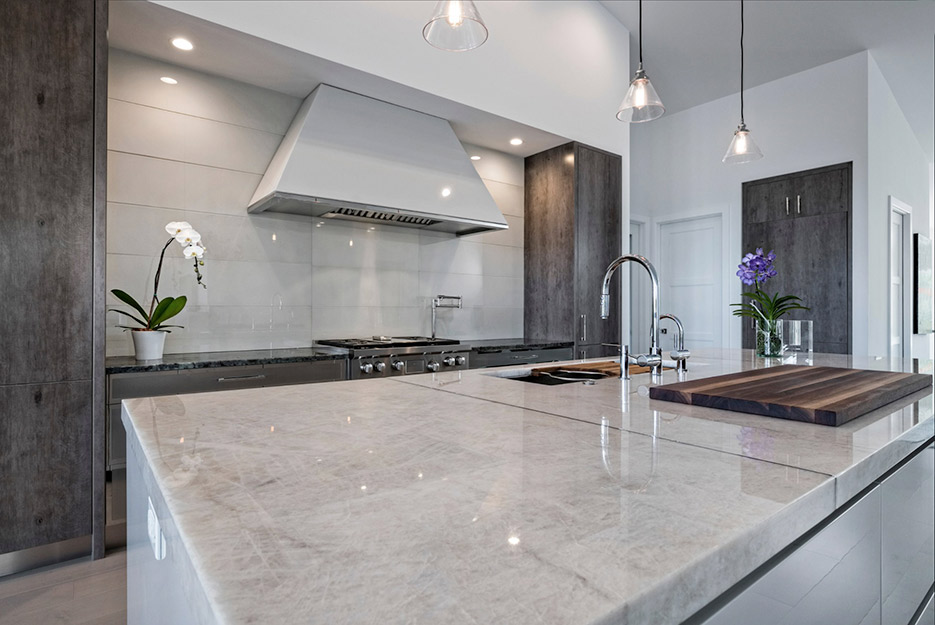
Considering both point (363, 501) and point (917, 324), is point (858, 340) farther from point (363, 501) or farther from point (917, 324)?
point (363, 501)

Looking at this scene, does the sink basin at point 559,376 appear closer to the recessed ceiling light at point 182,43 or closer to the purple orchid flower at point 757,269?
the purple orchid flower at point 757,269

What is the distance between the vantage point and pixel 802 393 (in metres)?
1.16

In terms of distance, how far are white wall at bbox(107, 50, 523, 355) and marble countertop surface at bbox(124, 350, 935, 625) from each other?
1974 millimetres

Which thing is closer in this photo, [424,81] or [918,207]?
[424,81]

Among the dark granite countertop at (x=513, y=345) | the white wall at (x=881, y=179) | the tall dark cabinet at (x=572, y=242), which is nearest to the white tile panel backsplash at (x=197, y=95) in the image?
the dark granite countertop at (x=513, y=345)

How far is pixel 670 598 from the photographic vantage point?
391 mm

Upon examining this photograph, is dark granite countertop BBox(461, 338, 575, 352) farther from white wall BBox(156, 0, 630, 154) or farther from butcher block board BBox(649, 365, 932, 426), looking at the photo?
butcher block board BBox(649, 365, 932, 426)

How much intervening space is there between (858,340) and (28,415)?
208 inches

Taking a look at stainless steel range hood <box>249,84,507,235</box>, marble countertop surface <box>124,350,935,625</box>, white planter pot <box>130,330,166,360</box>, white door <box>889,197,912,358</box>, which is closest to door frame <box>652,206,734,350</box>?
white door <box>889,197,912,358</box>

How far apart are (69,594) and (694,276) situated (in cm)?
534

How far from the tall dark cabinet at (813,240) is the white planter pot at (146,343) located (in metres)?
4.66

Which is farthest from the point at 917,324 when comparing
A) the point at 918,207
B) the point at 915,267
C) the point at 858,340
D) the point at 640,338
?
the point at 640,338

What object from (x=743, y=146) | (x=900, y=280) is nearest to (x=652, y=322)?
(x=743, y=146)

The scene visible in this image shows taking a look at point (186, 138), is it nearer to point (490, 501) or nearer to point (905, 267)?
point (490, 501)
